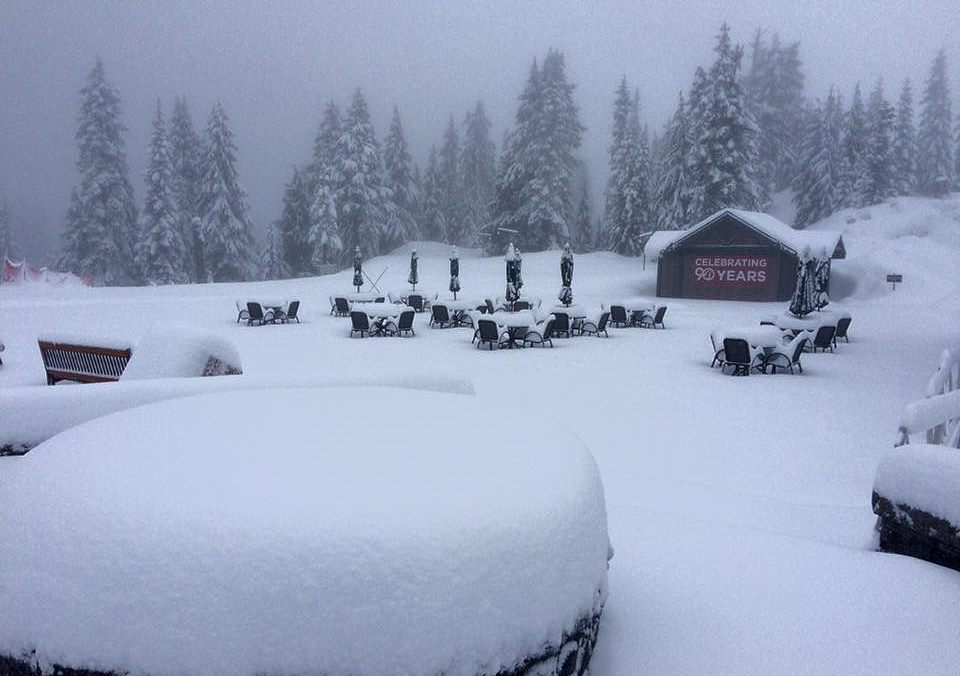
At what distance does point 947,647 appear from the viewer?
2820 millimetres

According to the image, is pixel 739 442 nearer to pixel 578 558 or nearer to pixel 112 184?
pixel 578 558

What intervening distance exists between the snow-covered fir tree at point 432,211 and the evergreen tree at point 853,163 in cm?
3385

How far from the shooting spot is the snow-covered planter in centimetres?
330

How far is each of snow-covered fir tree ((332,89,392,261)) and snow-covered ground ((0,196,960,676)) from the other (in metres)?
24.7

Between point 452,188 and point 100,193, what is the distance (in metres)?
30.1

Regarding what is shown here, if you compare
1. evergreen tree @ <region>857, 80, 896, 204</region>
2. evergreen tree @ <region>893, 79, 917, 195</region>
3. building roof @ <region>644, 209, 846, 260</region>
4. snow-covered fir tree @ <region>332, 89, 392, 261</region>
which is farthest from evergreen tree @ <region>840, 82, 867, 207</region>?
snow-covered fir tree @ <region>332, 89, 392, 261</region>

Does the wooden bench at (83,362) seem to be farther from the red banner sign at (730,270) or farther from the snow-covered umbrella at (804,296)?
the red banner sign at (730,270)

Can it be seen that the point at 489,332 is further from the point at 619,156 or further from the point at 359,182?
the point at 619,156

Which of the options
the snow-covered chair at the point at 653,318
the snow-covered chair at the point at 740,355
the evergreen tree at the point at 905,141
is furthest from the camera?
the evergreen tree at the point at 905,141

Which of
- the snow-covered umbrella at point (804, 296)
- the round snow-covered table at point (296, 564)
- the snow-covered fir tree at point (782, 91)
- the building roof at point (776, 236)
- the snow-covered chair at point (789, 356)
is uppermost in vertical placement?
the snow-covered fir tree at point (782, 91)

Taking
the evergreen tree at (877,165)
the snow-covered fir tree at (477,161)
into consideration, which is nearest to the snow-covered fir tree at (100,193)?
the snow-covered fir tree at (477,161)

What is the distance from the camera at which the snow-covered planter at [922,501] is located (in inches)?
130

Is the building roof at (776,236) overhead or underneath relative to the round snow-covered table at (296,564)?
overhead

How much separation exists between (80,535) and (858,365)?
15.9m
